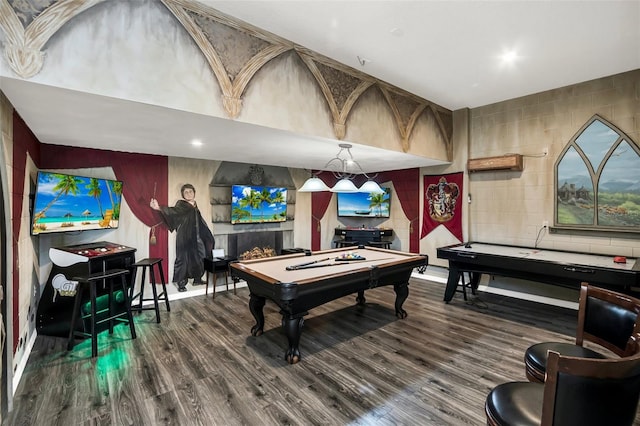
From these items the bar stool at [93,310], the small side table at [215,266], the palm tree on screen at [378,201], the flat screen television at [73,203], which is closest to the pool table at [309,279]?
the bar stool at [93,310]

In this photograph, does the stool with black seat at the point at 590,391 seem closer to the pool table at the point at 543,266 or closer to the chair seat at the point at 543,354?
the chair seat at the point at 543,354

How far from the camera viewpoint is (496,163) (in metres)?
4.96

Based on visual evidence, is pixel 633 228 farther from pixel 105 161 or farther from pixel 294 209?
pixel 105 161

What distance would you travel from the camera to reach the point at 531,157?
4.76m

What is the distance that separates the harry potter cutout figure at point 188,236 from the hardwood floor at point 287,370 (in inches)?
38.4

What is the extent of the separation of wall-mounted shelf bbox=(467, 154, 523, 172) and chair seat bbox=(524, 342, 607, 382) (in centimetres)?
351

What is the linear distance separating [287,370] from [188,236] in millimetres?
3237

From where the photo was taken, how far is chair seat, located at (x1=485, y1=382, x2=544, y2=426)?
1363mm

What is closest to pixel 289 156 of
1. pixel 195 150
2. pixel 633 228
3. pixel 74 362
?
pixel 195 150

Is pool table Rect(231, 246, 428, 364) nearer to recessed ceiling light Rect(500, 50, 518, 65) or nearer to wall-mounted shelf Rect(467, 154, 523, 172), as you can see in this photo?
wall-mounted shelf Rect(467, 154, 523, 172)

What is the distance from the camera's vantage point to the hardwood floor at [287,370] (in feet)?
7.16

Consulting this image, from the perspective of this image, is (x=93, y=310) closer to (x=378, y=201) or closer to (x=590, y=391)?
(x=590, y=391)

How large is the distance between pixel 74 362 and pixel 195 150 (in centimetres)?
288

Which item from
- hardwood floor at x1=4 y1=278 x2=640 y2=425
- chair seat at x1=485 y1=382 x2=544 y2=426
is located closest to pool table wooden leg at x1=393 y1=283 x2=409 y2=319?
hardwood floor at x1=4 y1=278 x2=640 y2=425
